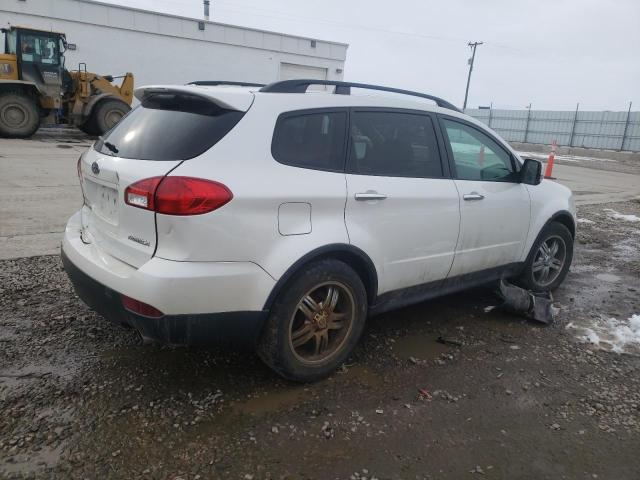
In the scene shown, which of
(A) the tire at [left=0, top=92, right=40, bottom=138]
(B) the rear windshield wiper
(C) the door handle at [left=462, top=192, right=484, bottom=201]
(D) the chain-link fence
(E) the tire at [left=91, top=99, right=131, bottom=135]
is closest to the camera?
(B) the rear windshield wiper

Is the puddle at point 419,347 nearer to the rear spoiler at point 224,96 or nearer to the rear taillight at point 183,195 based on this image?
the rear taillight at point 183,195

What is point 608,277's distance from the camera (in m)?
5.53

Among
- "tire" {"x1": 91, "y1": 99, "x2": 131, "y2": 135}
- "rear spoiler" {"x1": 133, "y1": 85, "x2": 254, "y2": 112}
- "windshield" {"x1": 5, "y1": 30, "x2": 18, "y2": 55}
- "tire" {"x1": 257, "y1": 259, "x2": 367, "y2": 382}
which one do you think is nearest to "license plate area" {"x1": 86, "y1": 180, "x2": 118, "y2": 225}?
"rear spoiler" {"x1": 133, "y1": 85, "x2": 254, "y2": 112}

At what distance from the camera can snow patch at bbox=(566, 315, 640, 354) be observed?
380 cm

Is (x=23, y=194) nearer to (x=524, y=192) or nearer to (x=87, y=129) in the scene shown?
(x=524, y=192)

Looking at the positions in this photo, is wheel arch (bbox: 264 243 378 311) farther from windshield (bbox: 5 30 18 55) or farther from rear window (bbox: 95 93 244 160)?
windshield (bbox: 5 30 18 55)

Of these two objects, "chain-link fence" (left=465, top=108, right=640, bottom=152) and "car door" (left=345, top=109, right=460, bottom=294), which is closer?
"car door" (left=345, top=109, right=460, bottom=294)

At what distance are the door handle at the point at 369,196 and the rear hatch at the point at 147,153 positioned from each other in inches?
32.1

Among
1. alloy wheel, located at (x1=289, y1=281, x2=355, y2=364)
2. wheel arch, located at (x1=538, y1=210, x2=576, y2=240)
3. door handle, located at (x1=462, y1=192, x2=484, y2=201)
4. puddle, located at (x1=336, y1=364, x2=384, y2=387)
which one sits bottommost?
puddle, located at (x1=336, y1=364, x2=384, y2=387)

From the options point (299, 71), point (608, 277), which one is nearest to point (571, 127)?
point (299, 71)

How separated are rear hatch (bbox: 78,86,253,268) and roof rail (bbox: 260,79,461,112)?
24 centimetres

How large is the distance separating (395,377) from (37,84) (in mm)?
15727

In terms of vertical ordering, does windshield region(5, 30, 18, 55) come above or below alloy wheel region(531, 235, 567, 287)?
above

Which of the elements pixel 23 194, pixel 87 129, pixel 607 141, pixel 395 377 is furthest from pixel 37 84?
pixel 607 141
